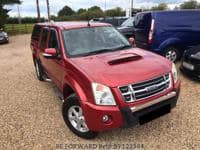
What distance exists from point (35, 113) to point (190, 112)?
9.93ft

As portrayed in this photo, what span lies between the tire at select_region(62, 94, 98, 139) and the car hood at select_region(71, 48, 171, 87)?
1.81 feet

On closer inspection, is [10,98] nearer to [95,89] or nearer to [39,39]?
[39,39]

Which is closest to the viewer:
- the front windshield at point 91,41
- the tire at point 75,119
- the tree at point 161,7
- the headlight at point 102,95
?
the headlight at point 102,95

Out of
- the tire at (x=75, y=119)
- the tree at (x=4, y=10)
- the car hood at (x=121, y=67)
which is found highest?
the tree at (x=4, y=10)

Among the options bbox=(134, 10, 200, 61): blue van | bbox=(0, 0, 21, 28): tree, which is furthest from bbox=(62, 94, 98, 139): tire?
bbox=(0, 0, 21, 28): tree

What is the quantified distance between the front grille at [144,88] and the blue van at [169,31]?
3936 mm

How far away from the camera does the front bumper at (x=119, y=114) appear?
10.7 feet

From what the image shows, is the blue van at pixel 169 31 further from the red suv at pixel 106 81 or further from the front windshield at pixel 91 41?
the red suv at pixel 106 81

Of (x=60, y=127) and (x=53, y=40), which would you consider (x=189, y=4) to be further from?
(x=60, y=127)

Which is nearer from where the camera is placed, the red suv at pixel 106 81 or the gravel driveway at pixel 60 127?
the red suv at pixel 106 81

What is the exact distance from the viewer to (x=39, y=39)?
6.25 m

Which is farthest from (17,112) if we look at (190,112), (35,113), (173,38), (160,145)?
(173,38)

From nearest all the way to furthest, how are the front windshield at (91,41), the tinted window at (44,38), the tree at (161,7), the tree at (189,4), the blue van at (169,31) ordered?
the front windshield at (91,41) < the tinted window at (44,38) < the blue van at (169,31) < the tree at (161,7) < the tree at (189,4)

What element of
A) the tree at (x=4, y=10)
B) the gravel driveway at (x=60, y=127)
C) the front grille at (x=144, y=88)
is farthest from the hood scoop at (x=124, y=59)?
the tree at (x=4, y=10)
